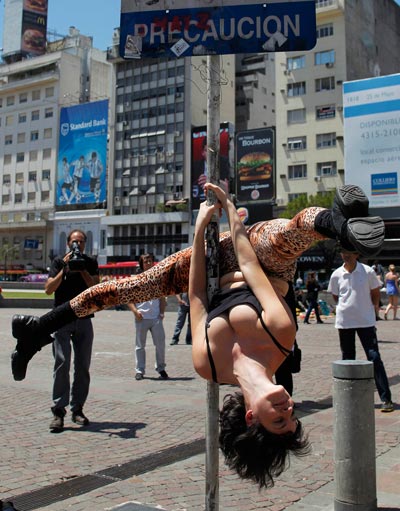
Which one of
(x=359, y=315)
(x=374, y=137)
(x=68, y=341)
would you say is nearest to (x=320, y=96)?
(x=374, y=137)

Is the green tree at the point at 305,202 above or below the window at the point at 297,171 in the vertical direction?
below

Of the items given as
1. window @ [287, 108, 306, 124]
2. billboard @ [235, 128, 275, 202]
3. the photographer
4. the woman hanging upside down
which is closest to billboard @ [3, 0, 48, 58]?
billboard @ [235, 128, 275, 202]

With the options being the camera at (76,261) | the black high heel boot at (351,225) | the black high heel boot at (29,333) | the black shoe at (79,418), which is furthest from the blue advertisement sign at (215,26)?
the black shoe at (79,418)

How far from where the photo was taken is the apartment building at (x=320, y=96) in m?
56.0

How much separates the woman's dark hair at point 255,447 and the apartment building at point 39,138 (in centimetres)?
7561

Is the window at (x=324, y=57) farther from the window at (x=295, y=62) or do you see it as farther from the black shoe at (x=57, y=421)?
the black shoe at (x=57, y=421)

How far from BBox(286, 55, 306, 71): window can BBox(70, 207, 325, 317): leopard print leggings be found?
58.1 meters

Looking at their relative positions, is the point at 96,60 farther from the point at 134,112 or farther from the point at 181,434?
the point at 181,434

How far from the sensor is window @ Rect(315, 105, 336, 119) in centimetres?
5619

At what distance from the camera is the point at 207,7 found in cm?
367

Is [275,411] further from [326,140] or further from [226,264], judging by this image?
[326,140]

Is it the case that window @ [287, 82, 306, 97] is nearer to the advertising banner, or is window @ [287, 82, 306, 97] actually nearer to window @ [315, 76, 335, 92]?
window @ [315, 76, 335, 92]

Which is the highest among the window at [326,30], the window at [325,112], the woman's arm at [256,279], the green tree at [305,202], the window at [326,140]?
the window at [326,30]

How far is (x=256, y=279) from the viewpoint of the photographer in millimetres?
3127
